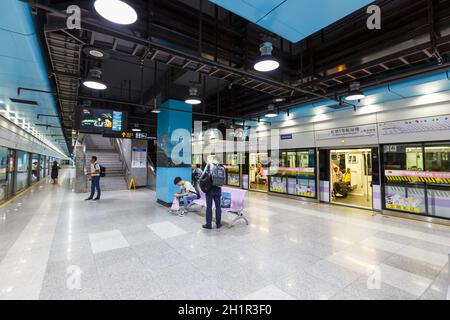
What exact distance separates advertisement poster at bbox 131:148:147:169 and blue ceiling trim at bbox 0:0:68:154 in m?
5.87

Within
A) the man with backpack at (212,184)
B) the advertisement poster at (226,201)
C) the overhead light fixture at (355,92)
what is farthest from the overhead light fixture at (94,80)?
the overhead light fixture at (355,92)

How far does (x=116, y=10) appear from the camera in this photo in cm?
212

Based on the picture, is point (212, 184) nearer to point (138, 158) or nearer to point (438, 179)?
point (438, 179)

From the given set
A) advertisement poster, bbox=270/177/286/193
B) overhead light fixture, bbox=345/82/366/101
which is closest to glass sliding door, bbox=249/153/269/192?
advertisement poster, bbox=270/177/286/193

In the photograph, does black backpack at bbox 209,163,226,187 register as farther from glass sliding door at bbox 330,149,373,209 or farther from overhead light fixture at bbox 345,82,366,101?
glass sliding door at bbox 330,149,373,209

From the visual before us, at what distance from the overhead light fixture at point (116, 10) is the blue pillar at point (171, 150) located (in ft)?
13.8

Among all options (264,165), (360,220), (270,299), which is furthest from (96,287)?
(264,165)

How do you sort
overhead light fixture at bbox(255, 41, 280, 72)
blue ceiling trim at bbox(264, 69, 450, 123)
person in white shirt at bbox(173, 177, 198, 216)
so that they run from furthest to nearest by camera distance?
person in white shirt at bbox(173, 177, 198, 216) → blue ceiling trim at bbox(264, 69, 450, 123) → overhead light fixture at bbox(255, 41, 280, 72)

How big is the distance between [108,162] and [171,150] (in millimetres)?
8976

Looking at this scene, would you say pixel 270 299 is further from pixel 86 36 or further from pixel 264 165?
pixel 264 165

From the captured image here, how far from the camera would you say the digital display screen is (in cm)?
594

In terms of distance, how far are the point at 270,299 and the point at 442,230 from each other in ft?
16.6

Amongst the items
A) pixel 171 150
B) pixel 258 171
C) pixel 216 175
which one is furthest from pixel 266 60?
pixel 258 171

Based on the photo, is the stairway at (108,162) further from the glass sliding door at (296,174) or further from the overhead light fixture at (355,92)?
the overhead light fixture at (355,92)
